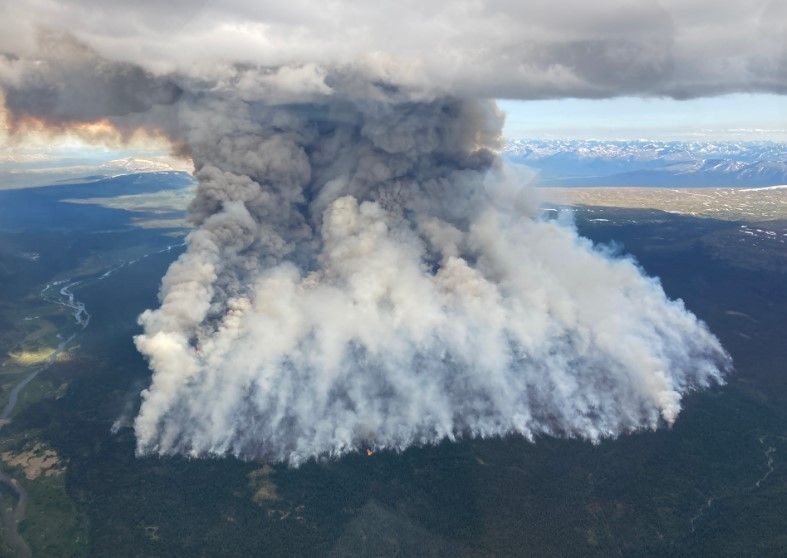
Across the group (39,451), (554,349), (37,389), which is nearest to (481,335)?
(554,349)

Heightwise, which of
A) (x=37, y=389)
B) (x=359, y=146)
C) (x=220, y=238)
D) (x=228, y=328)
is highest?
(x=359, y=146)

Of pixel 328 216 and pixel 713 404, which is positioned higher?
pixel 328 216

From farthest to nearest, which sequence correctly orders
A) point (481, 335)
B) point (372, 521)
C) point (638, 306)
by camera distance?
point (638, 306), point (481, 335), point (372, 521)

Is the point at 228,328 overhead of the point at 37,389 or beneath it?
overhead

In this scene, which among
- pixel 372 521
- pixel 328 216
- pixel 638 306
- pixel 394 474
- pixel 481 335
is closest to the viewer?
pixel 372 521

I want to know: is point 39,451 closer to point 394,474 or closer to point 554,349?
point 394,474

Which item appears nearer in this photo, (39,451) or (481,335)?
(39,451)

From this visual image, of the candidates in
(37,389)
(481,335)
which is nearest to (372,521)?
(481,335)

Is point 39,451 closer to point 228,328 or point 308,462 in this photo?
point 228,328

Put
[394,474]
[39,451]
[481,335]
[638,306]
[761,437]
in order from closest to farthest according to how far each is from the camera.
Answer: [394,474]
[39,451]
[761,437]
[481,335]
[638,306]
